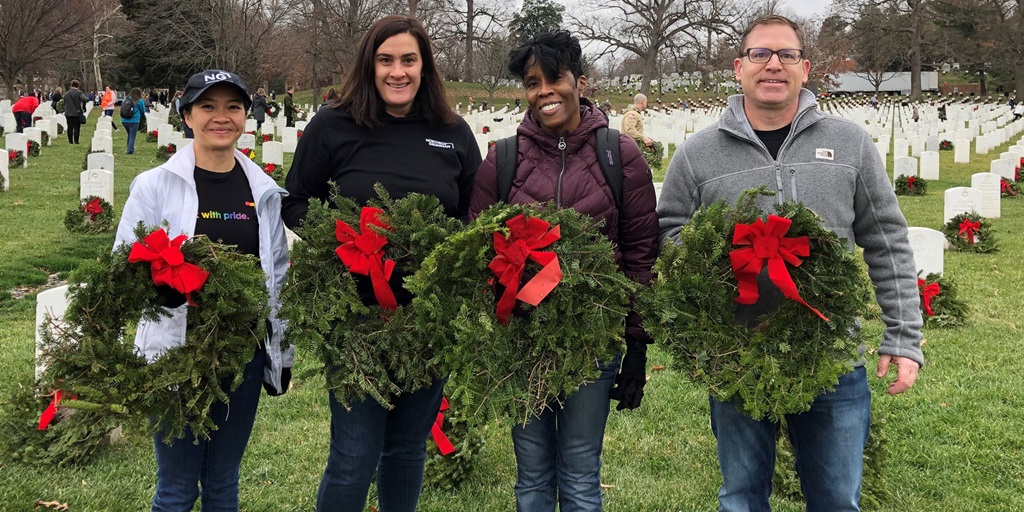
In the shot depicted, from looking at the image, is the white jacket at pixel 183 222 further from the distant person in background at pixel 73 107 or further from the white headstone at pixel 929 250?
the distant person in background at pixel 73 107

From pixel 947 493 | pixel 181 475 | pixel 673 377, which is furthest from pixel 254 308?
pixel 673 377

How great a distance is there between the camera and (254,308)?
2.96 meters

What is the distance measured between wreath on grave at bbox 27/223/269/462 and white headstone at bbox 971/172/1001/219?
44.7 feet

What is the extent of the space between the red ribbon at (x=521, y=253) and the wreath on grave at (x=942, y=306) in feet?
19.9

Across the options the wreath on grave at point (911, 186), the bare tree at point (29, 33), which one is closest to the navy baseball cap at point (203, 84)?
the wreath on grave at point (911, 186)

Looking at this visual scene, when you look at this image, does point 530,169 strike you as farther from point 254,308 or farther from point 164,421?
point 164,421

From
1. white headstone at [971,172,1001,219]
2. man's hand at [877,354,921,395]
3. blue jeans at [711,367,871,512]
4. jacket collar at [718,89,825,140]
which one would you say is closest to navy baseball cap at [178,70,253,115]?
jacket collar at [718,89,825,140]

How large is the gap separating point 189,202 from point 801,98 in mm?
2197

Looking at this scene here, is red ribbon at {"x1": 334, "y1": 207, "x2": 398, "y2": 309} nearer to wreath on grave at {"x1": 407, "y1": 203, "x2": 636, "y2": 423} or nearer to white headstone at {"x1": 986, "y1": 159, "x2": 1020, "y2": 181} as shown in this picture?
wreath on grave at {"x1": 407, "y1": 203, "x2": 636, "y2": 423}

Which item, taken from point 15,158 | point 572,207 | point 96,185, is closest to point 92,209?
point 96,185

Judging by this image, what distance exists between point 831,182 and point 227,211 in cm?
213

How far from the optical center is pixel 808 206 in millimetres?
2912

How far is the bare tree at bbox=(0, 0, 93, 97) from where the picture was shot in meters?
27.2

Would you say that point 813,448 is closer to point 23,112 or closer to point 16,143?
point 16,143
